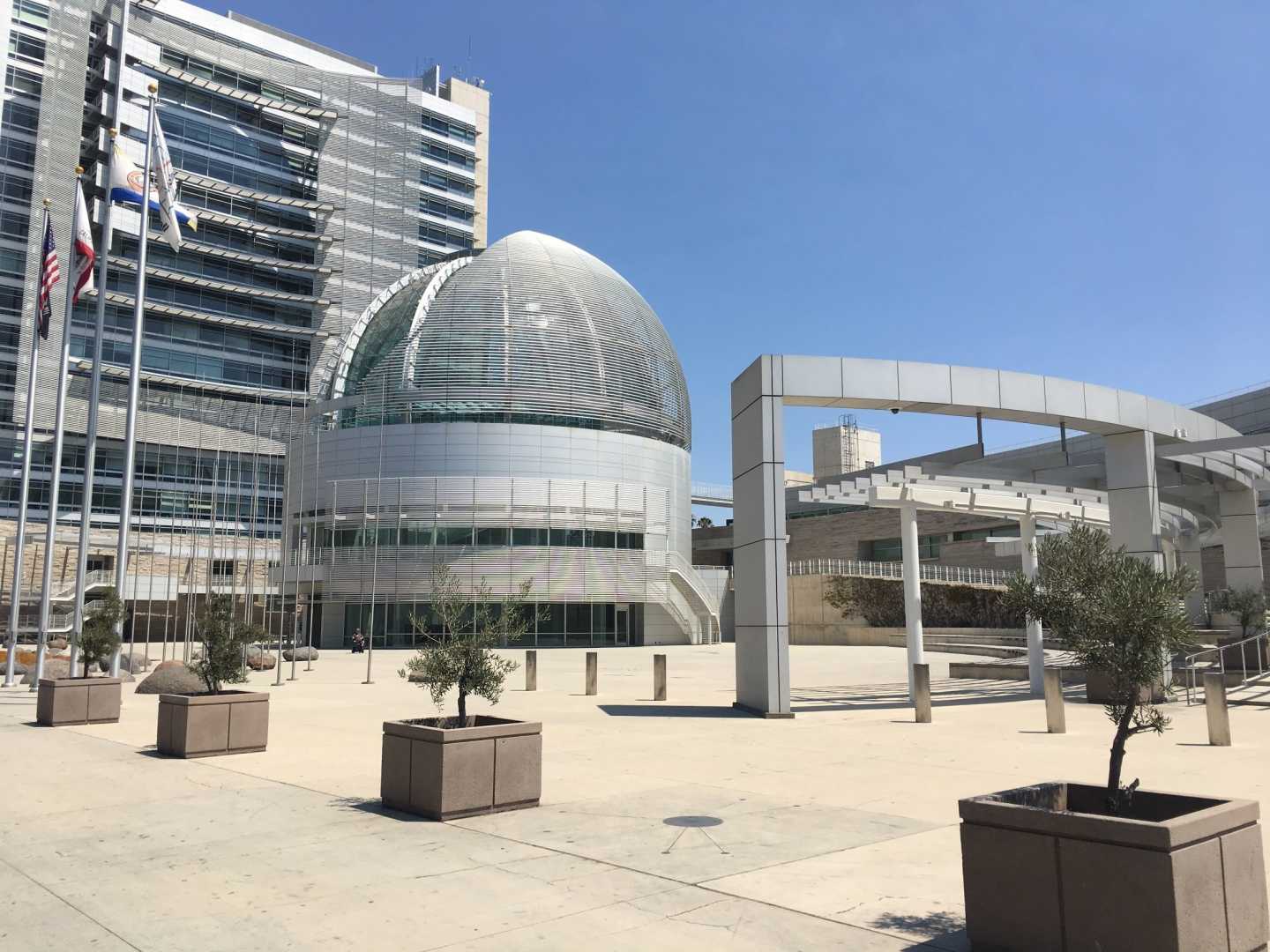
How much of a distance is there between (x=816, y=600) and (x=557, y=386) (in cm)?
1976

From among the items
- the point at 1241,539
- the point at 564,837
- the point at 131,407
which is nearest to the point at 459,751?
the point at 564,837

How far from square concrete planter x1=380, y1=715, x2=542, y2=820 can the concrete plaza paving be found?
25 cm

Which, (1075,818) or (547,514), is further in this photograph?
(547,514)

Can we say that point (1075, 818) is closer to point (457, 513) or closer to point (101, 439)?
point (457, 513)

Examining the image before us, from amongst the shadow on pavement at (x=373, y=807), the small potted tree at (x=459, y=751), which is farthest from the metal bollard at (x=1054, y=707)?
the shadow on pavement at (x=373, y=807)

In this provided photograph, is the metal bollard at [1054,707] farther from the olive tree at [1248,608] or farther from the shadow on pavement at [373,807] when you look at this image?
the olive tree at [1248,608]

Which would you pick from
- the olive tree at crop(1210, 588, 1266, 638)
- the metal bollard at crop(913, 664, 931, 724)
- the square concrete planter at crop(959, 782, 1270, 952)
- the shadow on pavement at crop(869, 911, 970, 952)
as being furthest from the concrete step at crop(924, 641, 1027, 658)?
the square concrete planter at crop(959, 782, 1270, 952)

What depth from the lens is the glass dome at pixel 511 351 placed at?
187ft

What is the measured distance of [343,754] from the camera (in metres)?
13.5

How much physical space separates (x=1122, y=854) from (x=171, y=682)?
21.8m

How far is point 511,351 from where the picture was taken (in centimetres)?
5750

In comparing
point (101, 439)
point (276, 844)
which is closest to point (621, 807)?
point (276, 844)

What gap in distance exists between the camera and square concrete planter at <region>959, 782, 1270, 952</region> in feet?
15.5

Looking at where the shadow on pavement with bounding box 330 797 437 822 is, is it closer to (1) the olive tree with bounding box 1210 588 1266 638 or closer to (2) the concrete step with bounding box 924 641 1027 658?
(1) the olive tree with bounding box 1210 588 1266 638
